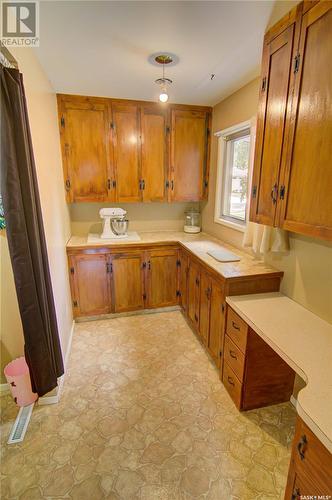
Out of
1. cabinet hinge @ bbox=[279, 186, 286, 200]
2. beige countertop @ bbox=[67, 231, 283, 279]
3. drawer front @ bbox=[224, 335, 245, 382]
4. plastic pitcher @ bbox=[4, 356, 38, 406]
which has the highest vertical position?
cabinet hinge @ bbox=[279, 186, 286, 200]

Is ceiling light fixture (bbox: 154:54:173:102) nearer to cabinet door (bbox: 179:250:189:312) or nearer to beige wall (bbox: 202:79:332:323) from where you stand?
beige wall (bbox: 202:79:332:323)

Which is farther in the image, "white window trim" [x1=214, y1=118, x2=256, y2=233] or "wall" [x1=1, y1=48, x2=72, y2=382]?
"white window trim" [x1=214, y1=118, x2=256, y2=233]

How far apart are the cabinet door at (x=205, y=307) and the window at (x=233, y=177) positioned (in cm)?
70

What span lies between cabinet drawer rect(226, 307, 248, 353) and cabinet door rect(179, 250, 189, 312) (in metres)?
1.08

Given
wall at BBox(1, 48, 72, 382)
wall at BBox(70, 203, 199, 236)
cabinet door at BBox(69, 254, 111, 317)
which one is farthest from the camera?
wall at BBox(70, 203, 199, 236)

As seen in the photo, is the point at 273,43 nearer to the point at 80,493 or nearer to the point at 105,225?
the point at 105,225

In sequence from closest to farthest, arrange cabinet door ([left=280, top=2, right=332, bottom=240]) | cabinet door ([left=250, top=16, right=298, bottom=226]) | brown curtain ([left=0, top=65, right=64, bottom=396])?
cabinet door ([left=280, top=2, right=332, bottom=240]), brown curtain ([left=0, top=65, right=64, bottom=396]), cabinet door ([left=250, top=16, right=298, bottom=226])

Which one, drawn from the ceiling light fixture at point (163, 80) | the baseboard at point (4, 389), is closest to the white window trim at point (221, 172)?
the ceiling light fixture at point (163, 80)

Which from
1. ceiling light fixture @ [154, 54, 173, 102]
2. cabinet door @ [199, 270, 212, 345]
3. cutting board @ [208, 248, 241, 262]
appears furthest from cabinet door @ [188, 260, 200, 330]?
ceiling light fixture @ [154, 54, 173, 102]

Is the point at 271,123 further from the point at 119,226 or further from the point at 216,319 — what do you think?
the point at 119,226

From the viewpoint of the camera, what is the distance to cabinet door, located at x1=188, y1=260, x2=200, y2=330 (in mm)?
2593

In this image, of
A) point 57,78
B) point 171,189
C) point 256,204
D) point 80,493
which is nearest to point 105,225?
point 171,189

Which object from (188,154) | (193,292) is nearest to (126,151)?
(188,154)

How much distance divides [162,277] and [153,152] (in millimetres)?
1564
